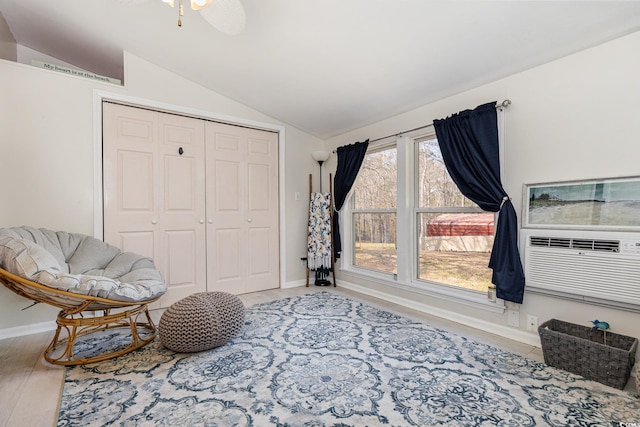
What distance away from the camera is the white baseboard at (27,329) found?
249 cm

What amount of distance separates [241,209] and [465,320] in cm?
273

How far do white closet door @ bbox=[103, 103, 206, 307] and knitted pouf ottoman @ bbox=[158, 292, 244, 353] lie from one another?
1194mm

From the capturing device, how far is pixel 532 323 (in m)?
2.25

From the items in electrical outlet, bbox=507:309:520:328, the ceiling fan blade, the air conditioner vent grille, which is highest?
the ceiling fan blade

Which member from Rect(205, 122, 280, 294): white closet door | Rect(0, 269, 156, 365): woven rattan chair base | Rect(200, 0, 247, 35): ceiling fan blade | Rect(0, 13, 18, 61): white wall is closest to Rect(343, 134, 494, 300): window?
Rect(205, 122, 280, 294): white closet door

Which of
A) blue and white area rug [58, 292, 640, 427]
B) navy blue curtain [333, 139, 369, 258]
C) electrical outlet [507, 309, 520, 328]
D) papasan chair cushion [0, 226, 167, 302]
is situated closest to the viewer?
blue and white area rug [58, 292, 640, 427]

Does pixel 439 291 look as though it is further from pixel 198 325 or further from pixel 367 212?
pixel 198 325

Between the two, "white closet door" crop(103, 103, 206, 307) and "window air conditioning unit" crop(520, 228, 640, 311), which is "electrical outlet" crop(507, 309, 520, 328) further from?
"white closet door" crop(103, 103, 206, 307)

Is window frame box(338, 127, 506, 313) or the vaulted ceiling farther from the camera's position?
window frame box(338, 127, 506, 313)

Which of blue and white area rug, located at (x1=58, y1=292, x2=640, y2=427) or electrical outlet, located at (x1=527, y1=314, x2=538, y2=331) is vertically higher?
electrical outlet, located at (x1=527, y1=314, x2=538, y2=331)

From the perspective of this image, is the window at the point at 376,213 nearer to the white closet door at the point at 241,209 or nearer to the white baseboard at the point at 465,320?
the white baseboard at the point at 465,320

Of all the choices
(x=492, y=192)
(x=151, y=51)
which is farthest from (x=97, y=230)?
(x=492, y=192)

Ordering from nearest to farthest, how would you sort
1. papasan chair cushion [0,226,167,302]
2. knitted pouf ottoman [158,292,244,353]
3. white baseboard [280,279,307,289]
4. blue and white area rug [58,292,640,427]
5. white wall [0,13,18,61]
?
1. blue and white area rug [58,292,640,427]
2. papasan chair cushion [0,226,167,302]
3. knitted pouf ottoman [158,292,244,353]
4. white wall [0,13,18,61]
5. white baseboard [280,279,307,289]

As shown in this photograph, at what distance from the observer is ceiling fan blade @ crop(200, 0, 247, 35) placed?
64.3 inches
